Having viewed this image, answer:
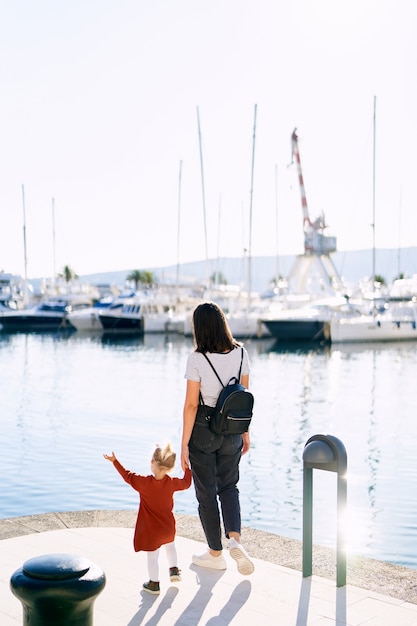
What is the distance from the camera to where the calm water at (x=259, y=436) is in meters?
11.9

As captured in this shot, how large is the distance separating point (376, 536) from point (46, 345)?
160 feet

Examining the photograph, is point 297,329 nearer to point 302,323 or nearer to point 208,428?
point 302,323

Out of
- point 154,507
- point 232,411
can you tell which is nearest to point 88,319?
point 232,411

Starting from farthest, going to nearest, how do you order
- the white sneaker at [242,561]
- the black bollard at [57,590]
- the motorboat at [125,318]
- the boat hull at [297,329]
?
the motorboat at [125,318] → the boat hull at [297,329] → the white sneaker at [242,561] → the black bollard at [57,590]

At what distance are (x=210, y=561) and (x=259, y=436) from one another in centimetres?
1324

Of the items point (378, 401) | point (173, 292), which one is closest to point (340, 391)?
point (378, 401)

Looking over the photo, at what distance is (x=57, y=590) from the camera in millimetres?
3668

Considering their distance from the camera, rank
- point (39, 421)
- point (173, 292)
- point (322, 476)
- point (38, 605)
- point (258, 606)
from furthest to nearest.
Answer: point (173, 292) → point (39, 421) → point (322, 476) → point (258, 606) → point (38, 605)

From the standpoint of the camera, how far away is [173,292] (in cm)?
7950

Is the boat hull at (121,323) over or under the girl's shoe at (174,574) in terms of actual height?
under

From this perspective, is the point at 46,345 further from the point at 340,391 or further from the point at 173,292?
the point at 340,391

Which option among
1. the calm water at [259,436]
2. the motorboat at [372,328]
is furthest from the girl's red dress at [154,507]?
the motorboat at [372,328]

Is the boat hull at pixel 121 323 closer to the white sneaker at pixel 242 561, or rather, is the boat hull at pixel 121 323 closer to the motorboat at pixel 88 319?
the motorboat at pixel 88 319

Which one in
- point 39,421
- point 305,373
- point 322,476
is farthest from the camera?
point 305,373
